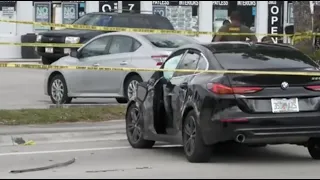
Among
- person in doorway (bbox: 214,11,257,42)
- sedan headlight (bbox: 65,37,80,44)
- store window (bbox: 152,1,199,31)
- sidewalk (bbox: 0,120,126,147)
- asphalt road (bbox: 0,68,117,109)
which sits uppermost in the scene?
store window (bbox: 152,1,199,31)

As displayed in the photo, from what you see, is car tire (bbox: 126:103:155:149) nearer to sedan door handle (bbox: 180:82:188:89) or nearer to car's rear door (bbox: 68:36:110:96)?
sedan door handle (bbox: 180:82:188:89)

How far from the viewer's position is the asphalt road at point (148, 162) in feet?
28.3

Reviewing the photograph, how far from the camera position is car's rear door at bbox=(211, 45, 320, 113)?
29.5ft

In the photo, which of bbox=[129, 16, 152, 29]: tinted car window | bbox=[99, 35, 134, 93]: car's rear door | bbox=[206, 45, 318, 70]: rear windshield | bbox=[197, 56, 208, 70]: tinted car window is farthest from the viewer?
bbox=[129, 16, 152, 29]: tinted car window

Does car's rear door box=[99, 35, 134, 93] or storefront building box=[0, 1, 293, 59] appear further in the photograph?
storefront building box=[0, 1, 293, 59]

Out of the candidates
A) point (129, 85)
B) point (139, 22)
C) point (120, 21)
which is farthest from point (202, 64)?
point (120, 21)

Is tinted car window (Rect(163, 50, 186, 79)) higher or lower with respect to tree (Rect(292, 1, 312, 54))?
lower

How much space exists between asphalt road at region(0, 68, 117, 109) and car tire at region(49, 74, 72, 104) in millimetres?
234

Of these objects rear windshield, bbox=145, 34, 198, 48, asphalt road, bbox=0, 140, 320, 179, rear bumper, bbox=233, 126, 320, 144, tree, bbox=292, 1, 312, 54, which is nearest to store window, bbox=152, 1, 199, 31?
tree, bbox=292, 1, 312, 54

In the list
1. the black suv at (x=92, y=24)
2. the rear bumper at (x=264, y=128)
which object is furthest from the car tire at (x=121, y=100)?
the rear bumper at (x=264, y=128)

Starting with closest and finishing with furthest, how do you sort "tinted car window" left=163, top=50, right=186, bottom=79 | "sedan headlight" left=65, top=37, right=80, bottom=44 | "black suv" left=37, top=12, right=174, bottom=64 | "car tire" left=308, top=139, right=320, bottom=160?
"car tire" left=308, top=139, right=320, bottom=160
"tinted car window" left=163, top=50, right=186, bottom=79
"sedan headlight" left=65, top=37, right=80, bottom=44
"black suv" left=37, top=12, right=174, bottom=64

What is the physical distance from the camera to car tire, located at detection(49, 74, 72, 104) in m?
16.2

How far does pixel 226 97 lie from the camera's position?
8.98 meters

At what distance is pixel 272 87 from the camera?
9.04 m
